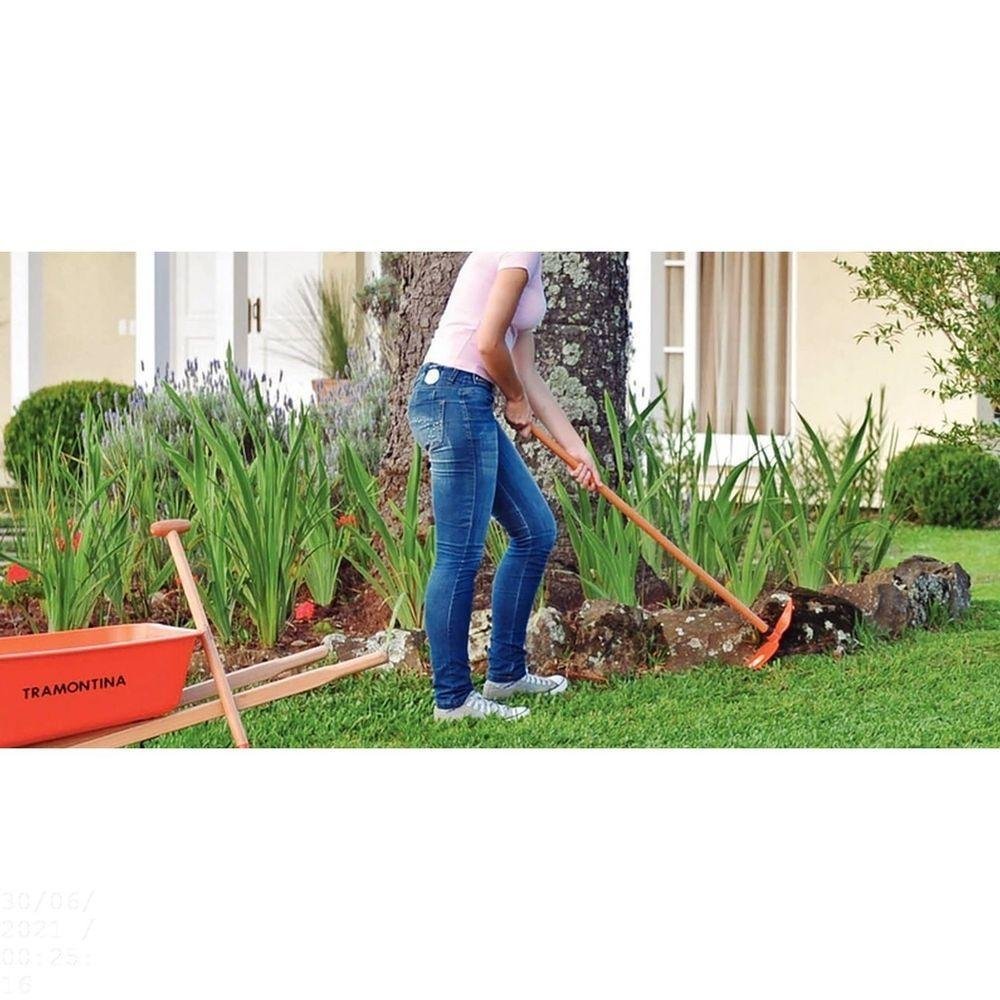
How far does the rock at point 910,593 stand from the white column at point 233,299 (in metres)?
2.81

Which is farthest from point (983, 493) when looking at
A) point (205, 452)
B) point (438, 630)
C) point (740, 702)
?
point (205, 452)

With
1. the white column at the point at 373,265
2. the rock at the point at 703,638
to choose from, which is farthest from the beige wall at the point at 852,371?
the white column at the point at 373,265

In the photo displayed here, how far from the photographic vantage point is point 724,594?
570 centimetres

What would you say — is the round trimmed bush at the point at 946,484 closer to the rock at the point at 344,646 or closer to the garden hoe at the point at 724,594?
the garden hoe at the point at 724,594

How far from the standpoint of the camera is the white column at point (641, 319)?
6805mm

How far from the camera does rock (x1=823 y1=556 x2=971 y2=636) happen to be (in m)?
6.04

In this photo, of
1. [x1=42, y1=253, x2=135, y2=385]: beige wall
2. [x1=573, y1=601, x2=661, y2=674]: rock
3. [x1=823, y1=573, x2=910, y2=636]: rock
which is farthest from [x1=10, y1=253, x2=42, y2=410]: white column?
[x1=823, y1=573, x2=910, y2=636]: rock

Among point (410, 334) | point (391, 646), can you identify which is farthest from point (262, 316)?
point (391, 646)

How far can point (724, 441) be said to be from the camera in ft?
20.4

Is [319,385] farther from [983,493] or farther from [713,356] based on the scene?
[983,493]

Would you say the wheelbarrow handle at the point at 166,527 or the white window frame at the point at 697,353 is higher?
the white window frame at the point at 697,353

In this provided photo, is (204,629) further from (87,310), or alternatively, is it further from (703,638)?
(87,310)

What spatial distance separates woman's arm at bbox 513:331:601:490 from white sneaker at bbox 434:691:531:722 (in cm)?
81
